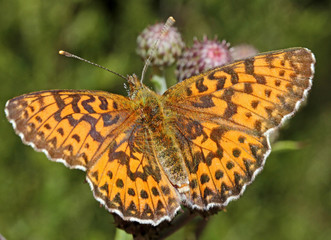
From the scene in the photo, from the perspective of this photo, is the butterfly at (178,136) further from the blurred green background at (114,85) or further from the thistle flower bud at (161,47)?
the blurred green background at (114,85)

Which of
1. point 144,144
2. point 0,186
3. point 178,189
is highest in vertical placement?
point 144,144

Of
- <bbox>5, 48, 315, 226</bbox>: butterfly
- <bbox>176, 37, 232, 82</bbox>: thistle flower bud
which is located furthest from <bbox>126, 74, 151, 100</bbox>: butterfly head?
<bbox>176, 37, 232, 82</bbox>: thistle flower bud

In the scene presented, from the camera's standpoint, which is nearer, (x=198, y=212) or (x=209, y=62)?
(x=198, y=212)

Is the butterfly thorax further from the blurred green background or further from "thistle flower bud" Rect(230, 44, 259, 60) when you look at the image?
the blurred green background

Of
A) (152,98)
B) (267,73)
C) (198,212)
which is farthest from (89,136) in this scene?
(267,73)

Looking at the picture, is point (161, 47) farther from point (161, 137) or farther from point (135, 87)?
point (161, 137)

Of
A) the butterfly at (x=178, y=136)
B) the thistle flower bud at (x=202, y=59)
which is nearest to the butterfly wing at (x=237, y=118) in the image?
the butterfly at (x=178, y=136)

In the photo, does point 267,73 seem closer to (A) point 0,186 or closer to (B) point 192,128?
(B) point 192,128
